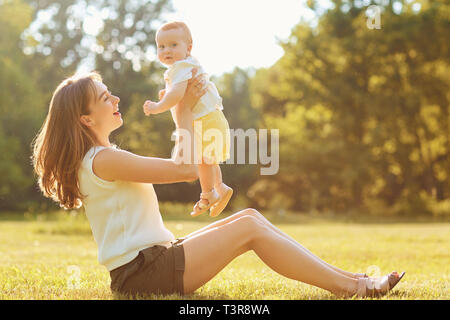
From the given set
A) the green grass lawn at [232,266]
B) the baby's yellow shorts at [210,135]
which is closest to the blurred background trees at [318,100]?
the green grass lawn at [232,266]

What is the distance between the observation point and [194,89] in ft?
11.9

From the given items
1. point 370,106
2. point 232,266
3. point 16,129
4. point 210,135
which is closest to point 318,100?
point 370,106

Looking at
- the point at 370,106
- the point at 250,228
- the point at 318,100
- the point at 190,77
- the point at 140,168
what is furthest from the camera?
the point at 318,100

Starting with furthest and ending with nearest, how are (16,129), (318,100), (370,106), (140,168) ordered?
1. (318,100)
2. (370,106)
3. (16,129)
4. (140,168)

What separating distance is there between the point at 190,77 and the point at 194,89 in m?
0.11

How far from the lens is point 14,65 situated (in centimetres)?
2384

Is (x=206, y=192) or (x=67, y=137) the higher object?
(x=67, y=137)

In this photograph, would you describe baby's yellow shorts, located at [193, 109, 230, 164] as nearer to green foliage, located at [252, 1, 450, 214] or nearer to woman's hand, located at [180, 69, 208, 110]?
woman's hand, located at [180, 69, 208, 110]

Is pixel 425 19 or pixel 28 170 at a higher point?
pixel 425 19

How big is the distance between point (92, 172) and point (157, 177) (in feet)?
1.34

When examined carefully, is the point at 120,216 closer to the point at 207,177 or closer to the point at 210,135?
the point at 207,177

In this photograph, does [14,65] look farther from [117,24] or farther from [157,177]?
[157,177]
